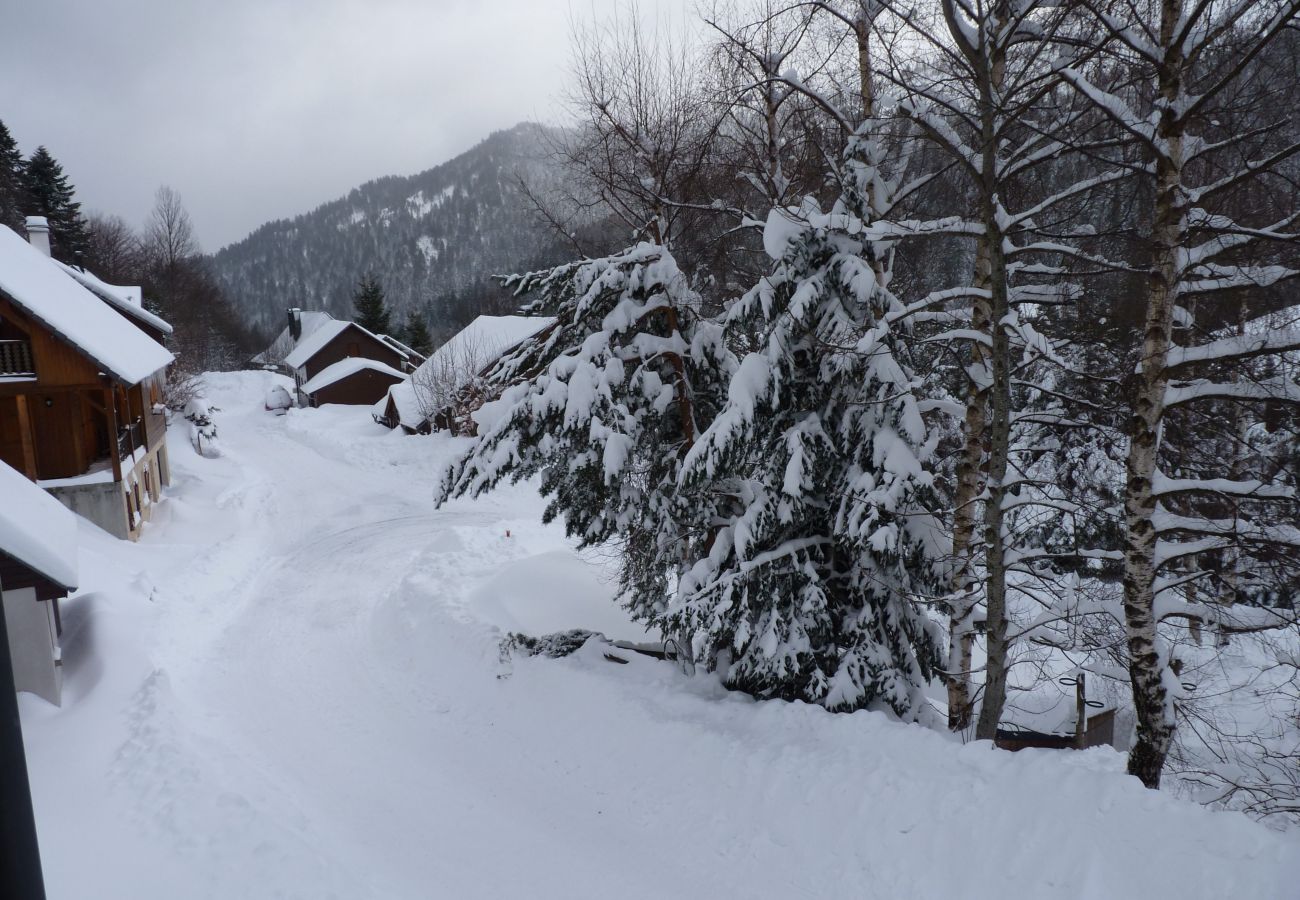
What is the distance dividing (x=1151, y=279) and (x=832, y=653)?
498 cm

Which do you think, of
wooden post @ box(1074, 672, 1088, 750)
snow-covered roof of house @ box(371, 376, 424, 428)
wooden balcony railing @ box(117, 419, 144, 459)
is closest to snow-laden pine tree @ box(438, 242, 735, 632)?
wooden post @ box(1074, 672, 1088, 750)

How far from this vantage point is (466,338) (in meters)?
41.4

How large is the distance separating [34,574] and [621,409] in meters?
7.21


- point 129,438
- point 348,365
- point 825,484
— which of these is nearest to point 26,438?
point 129,438

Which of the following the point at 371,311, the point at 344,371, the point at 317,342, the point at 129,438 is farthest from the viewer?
the point at 371,311

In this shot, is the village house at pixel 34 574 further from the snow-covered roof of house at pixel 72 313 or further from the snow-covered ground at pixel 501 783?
the snow-covered roof of house at pixel 72 313

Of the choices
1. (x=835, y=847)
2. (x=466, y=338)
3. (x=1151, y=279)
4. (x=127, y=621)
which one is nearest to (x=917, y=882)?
(x=835, y=847)

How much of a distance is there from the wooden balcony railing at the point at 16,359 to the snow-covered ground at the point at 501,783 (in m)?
6.04

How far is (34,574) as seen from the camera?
880 cm

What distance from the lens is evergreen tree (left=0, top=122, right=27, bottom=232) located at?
3809cm

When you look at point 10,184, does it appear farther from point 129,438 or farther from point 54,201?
point 129,438

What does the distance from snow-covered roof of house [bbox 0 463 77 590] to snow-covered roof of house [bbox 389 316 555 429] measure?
1001 inches

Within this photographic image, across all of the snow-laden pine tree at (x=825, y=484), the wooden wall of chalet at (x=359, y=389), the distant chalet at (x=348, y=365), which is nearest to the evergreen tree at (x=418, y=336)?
the distant chalet at (x=348, y=365)

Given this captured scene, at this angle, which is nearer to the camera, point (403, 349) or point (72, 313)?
point (72, 313)
